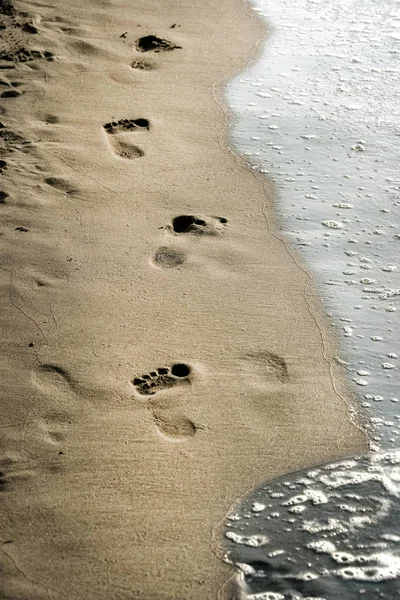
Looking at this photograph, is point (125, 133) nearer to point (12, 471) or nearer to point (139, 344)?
point (139, 344)

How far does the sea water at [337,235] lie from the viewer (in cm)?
281

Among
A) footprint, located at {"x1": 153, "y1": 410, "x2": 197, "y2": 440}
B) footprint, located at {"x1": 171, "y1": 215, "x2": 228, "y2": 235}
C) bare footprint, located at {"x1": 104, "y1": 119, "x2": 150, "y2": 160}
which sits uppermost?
bare footprint, located at {"x1": 104, "y1": 119, "x2": 150, "y2": 160}

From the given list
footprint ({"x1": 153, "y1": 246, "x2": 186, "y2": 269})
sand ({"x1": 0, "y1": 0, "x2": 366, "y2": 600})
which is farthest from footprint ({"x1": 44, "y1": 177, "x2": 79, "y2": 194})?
footprint ({"x1": 153, "y1": 246, "x2": 186, "y2": 269})

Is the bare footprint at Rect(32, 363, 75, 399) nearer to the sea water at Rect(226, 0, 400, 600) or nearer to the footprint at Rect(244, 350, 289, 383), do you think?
the footprint at Rect(244, 350, 289, 383)

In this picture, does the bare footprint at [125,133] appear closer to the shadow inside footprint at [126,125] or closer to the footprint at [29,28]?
the shadow inside footprint at [126,125]

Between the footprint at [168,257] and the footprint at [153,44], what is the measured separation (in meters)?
2.60

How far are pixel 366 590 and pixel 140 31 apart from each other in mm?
4867

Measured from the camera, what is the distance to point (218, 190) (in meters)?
4.70

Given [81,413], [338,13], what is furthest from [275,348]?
[338,13]

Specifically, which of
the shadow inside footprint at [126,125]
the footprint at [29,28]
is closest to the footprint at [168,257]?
the shadow inside footprint at [126,125]

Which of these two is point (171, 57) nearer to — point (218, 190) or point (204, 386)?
point (218, 190)

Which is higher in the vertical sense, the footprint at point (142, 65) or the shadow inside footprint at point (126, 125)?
the footprint at point (142, 65)

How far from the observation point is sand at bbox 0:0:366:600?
2814 mm

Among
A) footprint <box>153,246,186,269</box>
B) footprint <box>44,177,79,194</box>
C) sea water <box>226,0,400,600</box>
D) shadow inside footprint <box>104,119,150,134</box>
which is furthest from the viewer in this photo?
shadow inside footprint <box>104,119,150,134</box>
